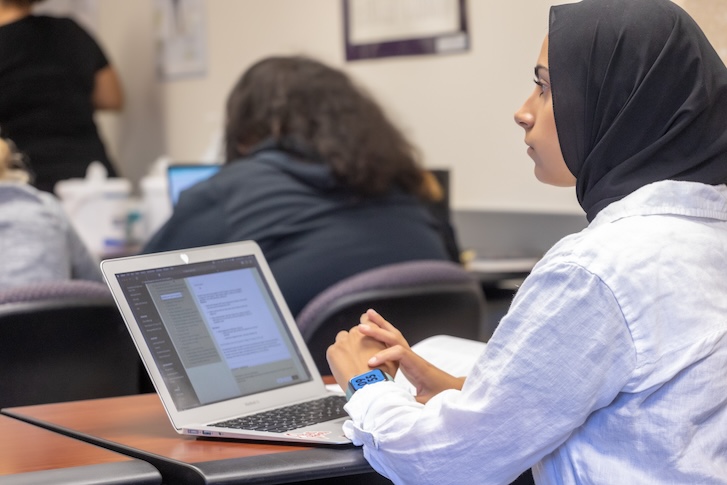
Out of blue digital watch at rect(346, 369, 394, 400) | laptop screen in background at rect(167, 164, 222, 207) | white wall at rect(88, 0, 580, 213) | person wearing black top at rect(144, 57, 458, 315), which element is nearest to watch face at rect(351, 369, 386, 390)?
blue digital watch at rect(346, 369, 394, 400)

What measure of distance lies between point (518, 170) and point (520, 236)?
0.23 m

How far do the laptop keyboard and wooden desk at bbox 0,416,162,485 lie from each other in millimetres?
162

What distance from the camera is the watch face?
1.18m

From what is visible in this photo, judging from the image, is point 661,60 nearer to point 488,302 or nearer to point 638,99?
point 638,99

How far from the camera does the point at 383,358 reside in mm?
1229

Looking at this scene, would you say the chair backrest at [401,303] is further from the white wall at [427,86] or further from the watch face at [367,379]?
the watch face at [367,379]

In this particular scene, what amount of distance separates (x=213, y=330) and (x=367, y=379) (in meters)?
0.25

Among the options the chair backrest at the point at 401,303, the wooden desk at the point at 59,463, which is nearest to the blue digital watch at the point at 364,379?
the wooden desk at the point at 59,463

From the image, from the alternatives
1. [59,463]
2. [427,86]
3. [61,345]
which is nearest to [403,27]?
[427,86]

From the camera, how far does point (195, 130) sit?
4453mm

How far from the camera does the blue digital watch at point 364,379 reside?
3.89 feet

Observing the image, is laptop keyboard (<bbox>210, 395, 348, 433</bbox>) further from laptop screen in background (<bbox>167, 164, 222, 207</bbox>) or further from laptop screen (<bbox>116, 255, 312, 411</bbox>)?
laptop screen in background (<bbox>167, 164, 222, 207</bbox>)

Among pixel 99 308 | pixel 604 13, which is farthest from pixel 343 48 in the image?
pixel 604 13

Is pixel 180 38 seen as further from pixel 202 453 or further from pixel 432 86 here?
pixel 202 453
